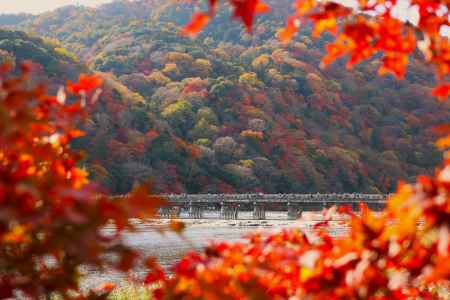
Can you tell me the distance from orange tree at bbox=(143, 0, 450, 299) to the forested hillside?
47.2m

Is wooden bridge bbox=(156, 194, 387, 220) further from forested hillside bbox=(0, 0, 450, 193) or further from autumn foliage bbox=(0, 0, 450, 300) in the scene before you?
autumn foliage bbox=(0, 0, 450, 300)

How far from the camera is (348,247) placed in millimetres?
2375

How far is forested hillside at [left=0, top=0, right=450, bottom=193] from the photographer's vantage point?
197 feet

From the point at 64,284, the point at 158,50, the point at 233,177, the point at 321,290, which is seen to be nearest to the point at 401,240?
the point at 321,290

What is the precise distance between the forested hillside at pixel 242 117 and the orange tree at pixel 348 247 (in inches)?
1859

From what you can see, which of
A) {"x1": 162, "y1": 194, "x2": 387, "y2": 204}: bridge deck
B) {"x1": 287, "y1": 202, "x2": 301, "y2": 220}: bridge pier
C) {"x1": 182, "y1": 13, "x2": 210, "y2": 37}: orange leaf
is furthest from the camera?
{"x1": 287, "y1": 202, "x2": 301, "y2": 220}: bridge pier

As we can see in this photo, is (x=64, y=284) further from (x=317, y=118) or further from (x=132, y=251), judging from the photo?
(x=317, y=118)

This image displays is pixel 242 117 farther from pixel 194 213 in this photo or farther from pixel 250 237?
pixel 250 237

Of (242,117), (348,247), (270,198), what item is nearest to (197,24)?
(348,247)

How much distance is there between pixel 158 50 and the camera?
3551 inches

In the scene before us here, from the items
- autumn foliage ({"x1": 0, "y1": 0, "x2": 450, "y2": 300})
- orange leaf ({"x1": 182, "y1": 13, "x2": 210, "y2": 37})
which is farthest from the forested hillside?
orange leaf ({"x1": 182, "y1": 13, "x2": 210, "y2": 37})

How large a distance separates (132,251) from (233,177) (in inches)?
2531

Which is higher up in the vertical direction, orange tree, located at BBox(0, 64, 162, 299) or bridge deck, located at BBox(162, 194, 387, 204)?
orange tree, located at BBox(0, 64, 162, 299)

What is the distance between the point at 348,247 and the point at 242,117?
70.7 m
